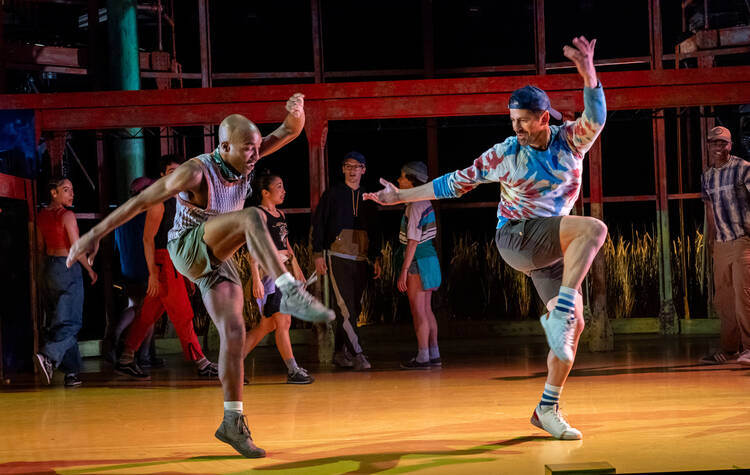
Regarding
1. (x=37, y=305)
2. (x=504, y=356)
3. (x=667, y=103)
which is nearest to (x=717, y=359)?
(x=504, y=356)

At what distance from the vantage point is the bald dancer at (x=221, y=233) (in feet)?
12.6

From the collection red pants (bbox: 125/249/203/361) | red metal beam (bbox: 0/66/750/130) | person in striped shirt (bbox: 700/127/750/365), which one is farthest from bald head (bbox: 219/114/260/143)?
person in striped shirt (bbox: 700/127/750/365)

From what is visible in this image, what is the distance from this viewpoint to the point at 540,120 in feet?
13.7

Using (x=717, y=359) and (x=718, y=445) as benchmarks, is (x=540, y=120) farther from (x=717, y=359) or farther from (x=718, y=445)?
(x=717, y=359)

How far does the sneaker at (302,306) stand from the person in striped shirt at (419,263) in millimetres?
3218

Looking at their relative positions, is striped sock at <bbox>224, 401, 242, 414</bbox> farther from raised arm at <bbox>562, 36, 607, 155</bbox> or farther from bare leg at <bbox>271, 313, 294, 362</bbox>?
bare leg at <bbox>271, 313, 294, 362</bbox>

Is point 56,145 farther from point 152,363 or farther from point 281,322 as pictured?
point 281,322

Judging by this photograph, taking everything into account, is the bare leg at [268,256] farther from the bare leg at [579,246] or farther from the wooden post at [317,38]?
the wooden post at [317,38]

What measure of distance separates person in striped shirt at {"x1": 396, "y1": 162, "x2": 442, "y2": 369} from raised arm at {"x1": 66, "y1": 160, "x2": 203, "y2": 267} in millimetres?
3173

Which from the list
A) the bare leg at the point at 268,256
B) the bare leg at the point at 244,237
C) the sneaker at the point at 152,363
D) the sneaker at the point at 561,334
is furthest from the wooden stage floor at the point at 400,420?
the bare leg at the point at 244,237

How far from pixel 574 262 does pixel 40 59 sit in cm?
748

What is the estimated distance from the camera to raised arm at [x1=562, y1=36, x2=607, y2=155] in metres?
3.96

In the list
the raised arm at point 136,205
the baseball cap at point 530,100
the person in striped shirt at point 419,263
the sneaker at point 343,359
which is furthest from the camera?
the sneaker at point 343,359

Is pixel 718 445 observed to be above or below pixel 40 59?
below
